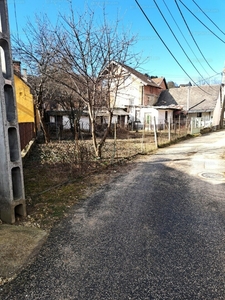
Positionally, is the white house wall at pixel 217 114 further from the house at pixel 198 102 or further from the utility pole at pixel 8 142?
the utility pole at pixel 8 142

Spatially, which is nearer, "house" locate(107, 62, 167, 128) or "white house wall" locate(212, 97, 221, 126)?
"house" locate(107, 62, 167, 128)

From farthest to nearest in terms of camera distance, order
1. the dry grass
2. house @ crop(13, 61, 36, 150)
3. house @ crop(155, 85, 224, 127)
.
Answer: house @ crop(155, 85, 224, 127), house @ crop(13, 61, 36, 150), the dry grass

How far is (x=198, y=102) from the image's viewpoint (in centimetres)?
2823

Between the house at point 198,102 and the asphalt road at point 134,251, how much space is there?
21261mm

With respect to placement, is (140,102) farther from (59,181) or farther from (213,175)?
(59,181)

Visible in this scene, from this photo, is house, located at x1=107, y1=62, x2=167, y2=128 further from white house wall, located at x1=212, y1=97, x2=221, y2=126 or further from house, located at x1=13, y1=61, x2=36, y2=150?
house, located at x1=13, y1=61, x2=36, y2=150

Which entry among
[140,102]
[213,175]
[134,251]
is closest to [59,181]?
[134,251]

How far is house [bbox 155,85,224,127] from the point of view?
2642 cm

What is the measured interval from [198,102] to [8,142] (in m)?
29.1

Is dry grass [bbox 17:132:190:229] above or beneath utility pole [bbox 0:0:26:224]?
beneath

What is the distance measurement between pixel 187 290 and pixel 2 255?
6.98 ft

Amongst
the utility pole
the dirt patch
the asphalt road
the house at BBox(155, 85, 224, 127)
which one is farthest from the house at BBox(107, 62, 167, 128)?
the dirt patch

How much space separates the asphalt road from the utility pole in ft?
2.84

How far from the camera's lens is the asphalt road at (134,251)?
2.03 metres
